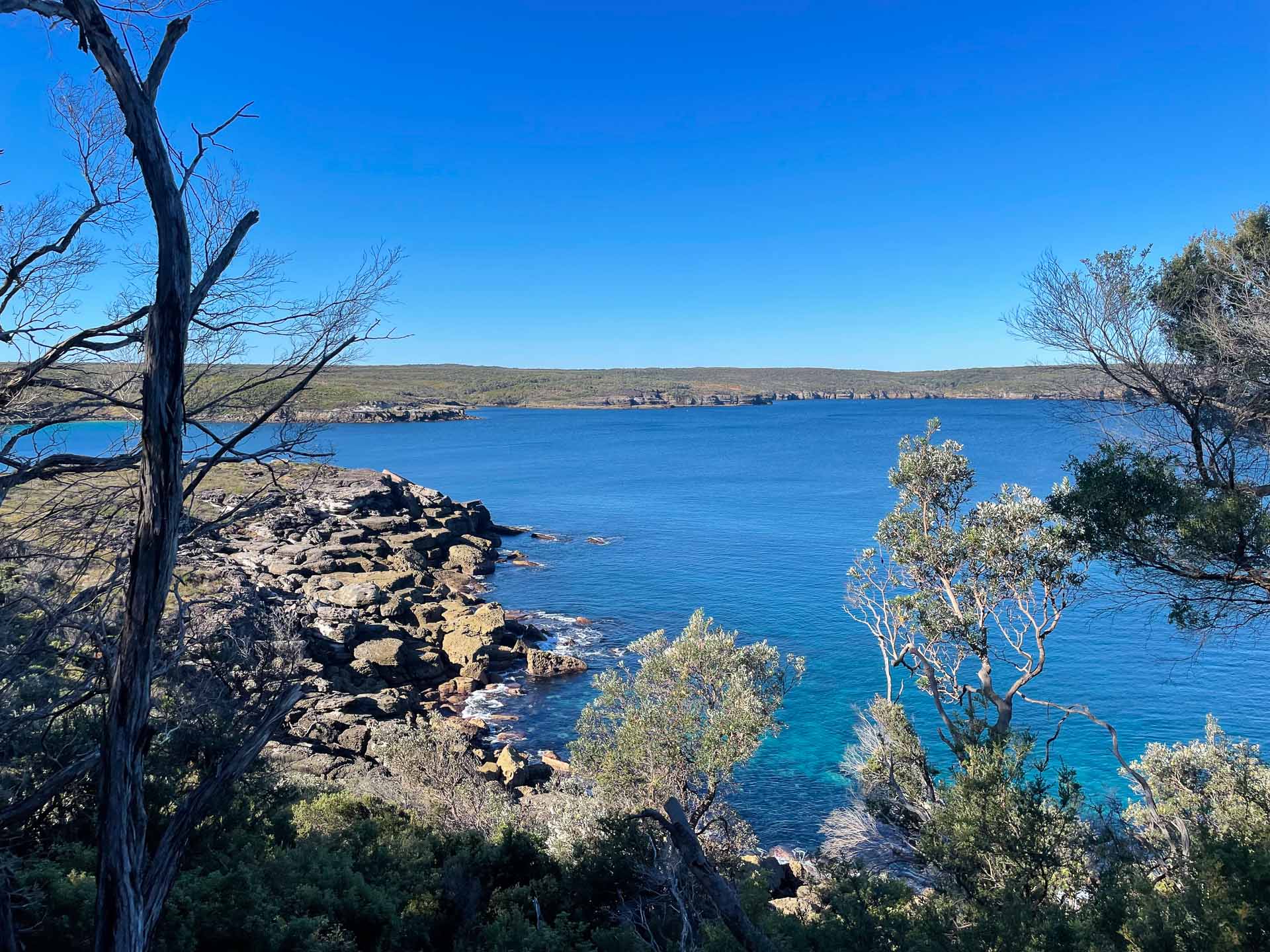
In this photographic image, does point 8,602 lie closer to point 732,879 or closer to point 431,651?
point 732,879

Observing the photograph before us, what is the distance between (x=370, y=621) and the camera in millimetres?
34219

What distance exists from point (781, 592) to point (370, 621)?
2312cm

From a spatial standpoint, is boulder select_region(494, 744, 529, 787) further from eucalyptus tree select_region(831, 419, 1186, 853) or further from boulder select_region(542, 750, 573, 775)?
eucalyptus tree select_region(831, 419, 1186, 853)

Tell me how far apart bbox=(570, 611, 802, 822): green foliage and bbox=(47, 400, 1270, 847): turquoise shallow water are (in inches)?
270

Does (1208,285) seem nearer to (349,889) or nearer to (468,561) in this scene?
(349,889)

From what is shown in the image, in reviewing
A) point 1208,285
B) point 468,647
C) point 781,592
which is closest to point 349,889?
point 1208,285

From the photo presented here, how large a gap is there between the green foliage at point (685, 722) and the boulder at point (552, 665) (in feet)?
46.6

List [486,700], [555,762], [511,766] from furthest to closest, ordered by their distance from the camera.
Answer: [486,700], [555,762], [511,766]

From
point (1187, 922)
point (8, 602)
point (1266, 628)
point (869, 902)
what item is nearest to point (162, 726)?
point (8, 602)

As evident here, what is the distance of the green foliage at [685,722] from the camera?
15516 mm

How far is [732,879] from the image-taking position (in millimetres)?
14188

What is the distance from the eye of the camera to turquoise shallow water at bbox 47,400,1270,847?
82.3 ft

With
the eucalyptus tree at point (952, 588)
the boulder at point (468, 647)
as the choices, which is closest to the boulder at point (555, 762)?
the boulder at point (468, 647)

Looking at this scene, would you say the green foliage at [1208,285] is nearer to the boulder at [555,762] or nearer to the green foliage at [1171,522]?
the green foliage at [1171,522]
